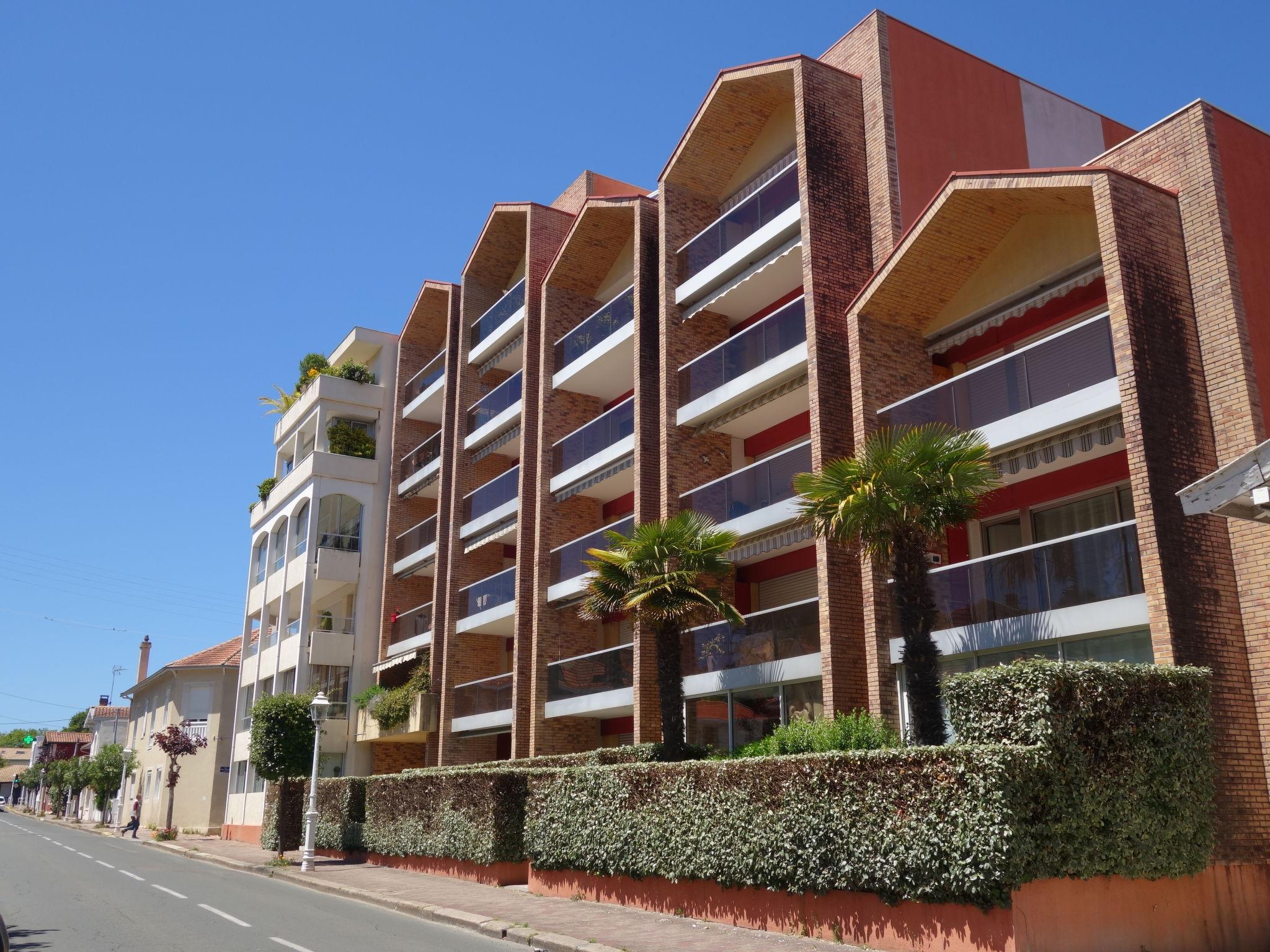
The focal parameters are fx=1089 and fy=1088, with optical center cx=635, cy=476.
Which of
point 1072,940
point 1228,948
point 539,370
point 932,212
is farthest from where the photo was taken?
point 539,370

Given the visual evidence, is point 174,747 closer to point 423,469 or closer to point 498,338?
point 423,469

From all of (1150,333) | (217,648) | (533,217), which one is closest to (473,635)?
(533,217)

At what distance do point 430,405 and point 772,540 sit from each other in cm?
2247

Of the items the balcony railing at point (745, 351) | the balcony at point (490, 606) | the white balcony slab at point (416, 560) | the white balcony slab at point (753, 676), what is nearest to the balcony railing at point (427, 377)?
the white balcony slab at point (416, 560)

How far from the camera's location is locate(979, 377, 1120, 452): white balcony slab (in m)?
15.5

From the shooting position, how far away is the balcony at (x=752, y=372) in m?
21.6

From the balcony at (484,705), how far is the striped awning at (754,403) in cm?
1042

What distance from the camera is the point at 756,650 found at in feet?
68.3

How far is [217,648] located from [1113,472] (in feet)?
167

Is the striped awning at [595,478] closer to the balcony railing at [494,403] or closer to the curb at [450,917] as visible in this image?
the balcony railing at [494,403]

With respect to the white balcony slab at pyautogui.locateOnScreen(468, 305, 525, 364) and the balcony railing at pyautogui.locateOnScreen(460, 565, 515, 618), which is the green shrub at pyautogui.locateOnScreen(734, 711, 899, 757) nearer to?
the balcony railing at pyautogui.locateOnScreen(460, 565, 515, 618)

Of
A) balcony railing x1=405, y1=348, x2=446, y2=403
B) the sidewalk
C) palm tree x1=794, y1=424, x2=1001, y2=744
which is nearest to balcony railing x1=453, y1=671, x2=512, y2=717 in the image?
the sidewalk

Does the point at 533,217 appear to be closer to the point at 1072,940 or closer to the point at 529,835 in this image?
the point at 529,835

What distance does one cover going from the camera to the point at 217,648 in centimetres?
5753
